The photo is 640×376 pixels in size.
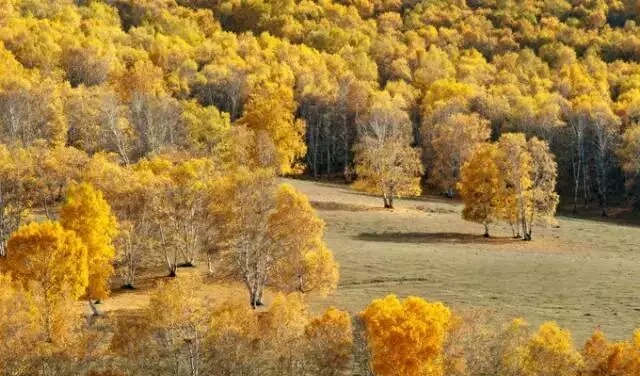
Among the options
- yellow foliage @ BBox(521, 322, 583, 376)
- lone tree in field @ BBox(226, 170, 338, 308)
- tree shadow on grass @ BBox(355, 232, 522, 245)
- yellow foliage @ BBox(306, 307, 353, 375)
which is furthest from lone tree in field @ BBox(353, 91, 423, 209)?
yellow foliage @ BBox(521, 322, 583, 376)

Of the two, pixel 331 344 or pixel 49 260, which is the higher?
pixel 49 260

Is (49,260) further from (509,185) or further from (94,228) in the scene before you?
(509,185)

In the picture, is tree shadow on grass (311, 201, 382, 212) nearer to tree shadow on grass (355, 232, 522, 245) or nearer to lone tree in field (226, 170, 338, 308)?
tree shadow on grass (355, 232, 522, 245)

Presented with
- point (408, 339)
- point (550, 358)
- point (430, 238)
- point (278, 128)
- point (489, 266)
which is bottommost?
point (550, 358)

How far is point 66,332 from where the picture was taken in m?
52.1

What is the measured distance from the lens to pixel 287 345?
1982 inches

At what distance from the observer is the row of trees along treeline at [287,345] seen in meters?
48.5

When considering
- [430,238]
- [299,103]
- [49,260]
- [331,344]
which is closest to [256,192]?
[49,260]

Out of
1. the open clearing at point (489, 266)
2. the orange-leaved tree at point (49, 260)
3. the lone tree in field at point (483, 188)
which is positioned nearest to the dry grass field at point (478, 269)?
the open clearing at point (489, 266)

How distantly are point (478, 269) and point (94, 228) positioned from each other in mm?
35756

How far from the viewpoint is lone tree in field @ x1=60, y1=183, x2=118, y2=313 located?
206ft

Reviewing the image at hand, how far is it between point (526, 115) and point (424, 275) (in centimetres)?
8032

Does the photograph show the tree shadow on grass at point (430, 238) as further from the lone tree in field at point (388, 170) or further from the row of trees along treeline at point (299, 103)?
the row of trees along treeline at point (299, 103)

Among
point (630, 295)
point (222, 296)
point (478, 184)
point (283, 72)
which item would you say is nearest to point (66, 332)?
point (222, 296)
